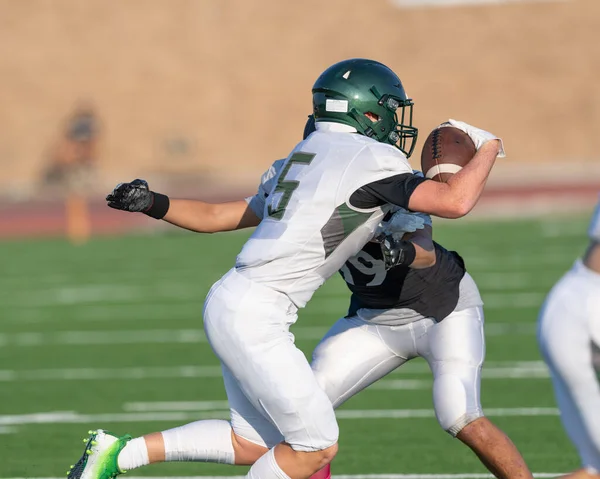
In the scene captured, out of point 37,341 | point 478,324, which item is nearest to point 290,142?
point 37,341

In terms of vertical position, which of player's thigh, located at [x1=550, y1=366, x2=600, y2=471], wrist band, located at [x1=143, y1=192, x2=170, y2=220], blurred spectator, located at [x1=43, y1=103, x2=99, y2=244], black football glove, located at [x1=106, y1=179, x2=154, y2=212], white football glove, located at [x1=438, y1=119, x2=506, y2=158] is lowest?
blurred spectator, located at [x1=43, y1=103, x2=99, y2=244]

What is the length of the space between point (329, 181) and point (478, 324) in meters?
1.08

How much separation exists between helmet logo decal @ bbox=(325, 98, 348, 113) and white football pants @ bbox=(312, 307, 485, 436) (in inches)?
38.7

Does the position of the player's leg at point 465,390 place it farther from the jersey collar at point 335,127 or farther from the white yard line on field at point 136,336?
the white yard line on field at point 136,336

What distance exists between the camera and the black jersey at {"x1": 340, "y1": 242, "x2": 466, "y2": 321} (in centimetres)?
457

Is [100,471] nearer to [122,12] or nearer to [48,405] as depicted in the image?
[48,405]

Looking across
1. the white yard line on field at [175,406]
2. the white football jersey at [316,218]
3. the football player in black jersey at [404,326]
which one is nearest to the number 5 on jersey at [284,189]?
the white football jersey at [316,218]

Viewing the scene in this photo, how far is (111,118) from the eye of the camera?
91.2ft

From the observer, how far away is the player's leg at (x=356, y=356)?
15.0 ft

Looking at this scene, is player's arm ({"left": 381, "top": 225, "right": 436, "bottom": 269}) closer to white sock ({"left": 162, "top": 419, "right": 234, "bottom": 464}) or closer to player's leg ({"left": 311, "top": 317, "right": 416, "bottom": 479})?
player's leg ({"left": 311, "top": 317, "right": 416, "bottom": 479})

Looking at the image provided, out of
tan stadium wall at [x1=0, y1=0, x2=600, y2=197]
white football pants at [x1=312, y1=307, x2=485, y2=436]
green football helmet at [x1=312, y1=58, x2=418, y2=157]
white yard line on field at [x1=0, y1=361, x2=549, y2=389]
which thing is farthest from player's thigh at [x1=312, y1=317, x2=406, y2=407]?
tan stadium wall at [x1=0, y1=0, x2=600, y2=197]

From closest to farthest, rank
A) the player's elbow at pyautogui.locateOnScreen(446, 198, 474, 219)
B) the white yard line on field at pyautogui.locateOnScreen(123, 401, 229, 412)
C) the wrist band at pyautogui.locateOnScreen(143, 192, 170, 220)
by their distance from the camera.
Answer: the player's elbow at pyautogui.locateOnScreen(446, 198, 474, 219) → the wrist band at pyautogui.locateOnScreen(143, 192, 170, 220) → the white yard line on field at pyautogui.locateOnScreen(123, 401, 229, 412)

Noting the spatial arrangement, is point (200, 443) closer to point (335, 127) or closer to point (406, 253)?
point (406, 253)

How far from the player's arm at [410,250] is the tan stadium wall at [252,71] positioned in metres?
22.6
